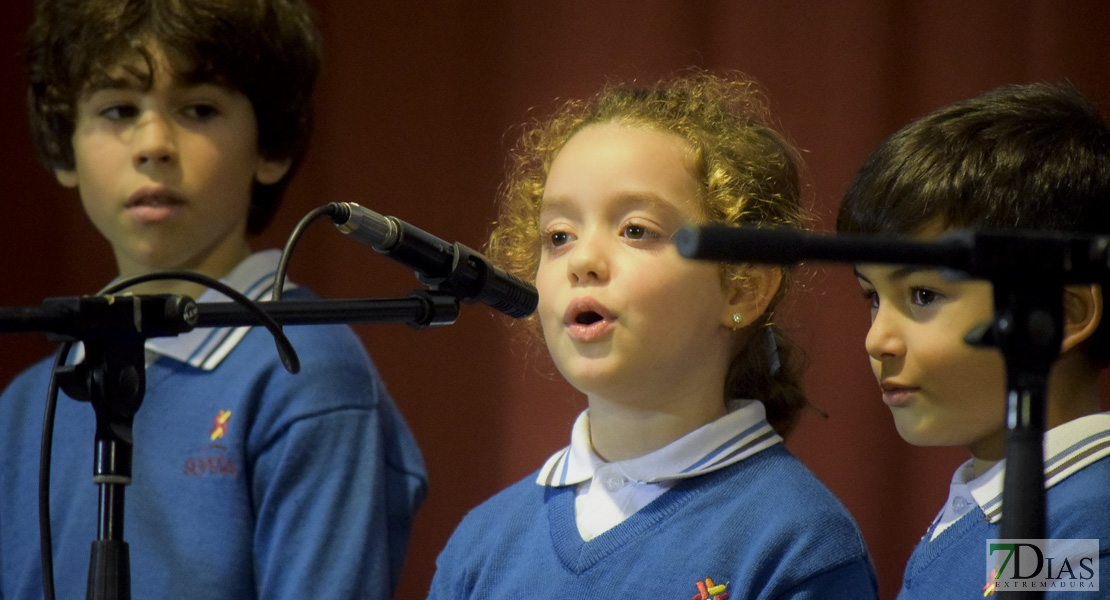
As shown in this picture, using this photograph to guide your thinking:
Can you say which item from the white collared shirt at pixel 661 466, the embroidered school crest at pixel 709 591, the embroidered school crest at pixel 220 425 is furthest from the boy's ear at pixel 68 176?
the embroidered school crest at pixel 709 591

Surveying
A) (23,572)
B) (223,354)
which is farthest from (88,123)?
(23,572)

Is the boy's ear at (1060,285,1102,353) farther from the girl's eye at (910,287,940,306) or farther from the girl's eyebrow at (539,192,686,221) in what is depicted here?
the girl's eyebrow at (539,192,686,221)

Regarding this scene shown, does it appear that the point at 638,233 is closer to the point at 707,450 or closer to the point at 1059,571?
the point at 707,450

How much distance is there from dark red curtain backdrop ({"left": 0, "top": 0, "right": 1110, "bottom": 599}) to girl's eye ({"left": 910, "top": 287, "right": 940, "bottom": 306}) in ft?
1.38

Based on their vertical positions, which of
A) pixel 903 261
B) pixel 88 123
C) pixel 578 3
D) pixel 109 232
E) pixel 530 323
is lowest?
pixel 903 261

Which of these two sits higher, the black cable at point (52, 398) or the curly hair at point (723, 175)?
the curly hair at point (723, 175)

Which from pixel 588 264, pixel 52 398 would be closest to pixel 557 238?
pixel 588 264

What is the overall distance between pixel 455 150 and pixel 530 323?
2.06 ft

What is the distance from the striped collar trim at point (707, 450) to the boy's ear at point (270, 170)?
68 cm

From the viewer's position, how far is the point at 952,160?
114 cm

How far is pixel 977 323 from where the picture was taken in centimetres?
107

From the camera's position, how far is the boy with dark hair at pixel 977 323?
108 cm

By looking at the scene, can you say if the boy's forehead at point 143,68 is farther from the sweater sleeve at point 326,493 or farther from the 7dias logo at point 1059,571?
the 7dias logo at point 1059,571

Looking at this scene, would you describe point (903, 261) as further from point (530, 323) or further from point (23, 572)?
point (23, 572)
